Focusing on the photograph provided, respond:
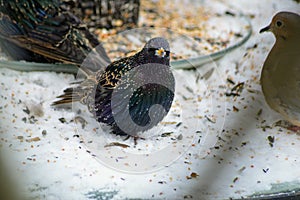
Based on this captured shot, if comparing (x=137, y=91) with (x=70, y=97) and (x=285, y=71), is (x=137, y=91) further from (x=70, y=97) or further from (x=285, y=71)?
(x=285, y=71)

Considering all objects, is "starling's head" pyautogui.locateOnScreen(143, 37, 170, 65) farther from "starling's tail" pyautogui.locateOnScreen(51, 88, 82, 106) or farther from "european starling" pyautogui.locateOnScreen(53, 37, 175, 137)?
"starling's tail" pyautogui.locateOnScreen(51, 88, 82, 106)

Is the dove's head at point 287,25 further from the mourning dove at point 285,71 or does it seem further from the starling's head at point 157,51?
the starling's head at point 157,51

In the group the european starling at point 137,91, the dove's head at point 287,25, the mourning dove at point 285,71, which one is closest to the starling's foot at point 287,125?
the mourning dove at point 285,71

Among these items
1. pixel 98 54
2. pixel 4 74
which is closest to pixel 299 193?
pixel 98 54

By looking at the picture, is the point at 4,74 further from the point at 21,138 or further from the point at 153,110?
the point at 153,110

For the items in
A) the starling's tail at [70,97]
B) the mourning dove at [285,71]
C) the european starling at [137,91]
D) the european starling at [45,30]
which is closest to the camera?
the european starling at [137,91]

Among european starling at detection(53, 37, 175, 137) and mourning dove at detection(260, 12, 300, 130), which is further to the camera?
mourning dove at detection(260, 12, 300, 130)

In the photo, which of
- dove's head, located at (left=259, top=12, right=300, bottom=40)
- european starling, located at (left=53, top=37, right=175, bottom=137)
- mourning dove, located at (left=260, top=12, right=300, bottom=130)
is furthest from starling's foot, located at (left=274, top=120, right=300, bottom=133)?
european starling, located at (left=53, top=37, right=175, bottom=137)
